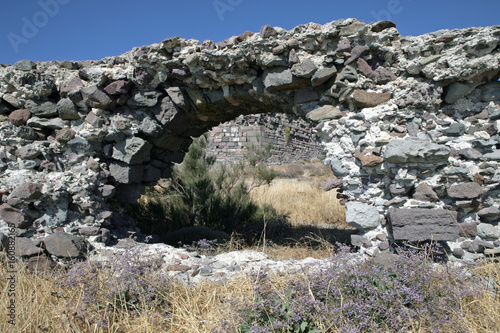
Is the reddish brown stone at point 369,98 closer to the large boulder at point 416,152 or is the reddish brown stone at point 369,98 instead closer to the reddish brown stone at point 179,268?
the large boulder at point 416,152

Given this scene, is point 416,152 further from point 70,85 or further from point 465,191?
point 70,85

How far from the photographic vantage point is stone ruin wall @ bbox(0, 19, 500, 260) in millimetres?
2959

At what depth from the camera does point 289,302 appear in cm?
219

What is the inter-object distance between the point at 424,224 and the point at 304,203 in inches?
209

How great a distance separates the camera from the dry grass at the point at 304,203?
7.16 m

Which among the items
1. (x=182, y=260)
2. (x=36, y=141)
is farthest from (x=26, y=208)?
(x=182, y=260)

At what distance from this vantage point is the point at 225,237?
16.0 ft

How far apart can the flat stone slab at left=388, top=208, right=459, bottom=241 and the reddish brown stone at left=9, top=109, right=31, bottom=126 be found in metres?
4.35

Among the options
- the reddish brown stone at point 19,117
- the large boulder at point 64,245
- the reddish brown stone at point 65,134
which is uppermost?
the reddish brown stone at point 19,117

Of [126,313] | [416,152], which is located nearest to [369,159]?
[416,152]

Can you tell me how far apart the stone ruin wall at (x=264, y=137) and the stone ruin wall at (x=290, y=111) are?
9.73 meters

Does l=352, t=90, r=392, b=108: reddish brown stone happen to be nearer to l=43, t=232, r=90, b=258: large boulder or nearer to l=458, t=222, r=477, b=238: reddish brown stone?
l=458, t=222, r=477, b=238: reddish brown stone

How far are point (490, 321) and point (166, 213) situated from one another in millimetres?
4886
